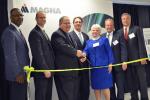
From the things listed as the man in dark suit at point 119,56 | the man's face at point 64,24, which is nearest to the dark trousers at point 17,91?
the man's face at point 64,24

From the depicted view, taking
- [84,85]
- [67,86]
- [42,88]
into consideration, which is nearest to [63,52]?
[67,86]

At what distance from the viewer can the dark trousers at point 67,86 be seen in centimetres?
444

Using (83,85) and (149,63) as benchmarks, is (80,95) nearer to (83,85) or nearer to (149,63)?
(83,85)

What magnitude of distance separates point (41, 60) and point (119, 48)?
1.61 metres

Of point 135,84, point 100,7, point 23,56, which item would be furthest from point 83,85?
point 100,7

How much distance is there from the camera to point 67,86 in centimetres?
443

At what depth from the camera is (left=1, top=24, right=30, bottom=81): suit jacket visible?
12.9ft

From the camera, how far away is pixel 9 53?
395 cm

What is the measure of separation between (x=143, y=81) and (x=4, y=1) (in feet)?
8.92

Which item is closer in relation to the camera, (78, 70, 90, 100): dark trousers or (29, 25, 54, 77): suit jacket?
(29, 25, 54, 77): suit jacket

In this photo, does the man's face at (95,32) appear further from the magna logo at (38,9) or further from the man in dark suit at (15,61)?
the man in dark suit at (15,61)

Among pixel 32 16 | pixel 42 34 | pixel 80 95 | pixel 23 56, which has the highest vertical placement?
pixel 32 16

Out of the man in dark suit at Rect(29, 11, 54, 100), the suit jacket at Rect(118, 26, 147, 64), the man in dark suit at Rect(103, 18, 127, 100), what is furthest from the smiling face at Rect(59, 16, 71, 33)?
the suit jacket at Rect(118, 26, 147, 64)

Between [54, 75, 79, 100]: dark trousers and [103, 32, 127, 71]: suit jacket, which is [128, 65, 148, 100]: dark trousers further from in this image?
[54, 75, 79, 100]: dark trousers
